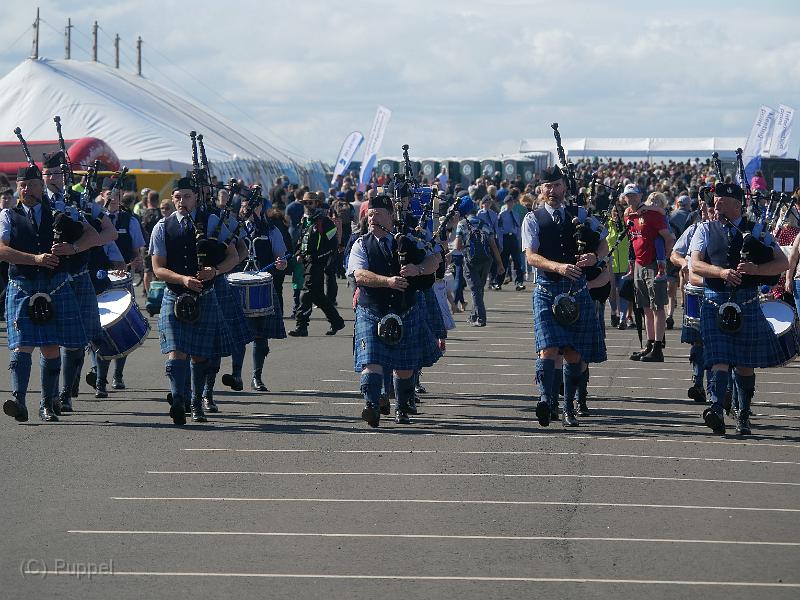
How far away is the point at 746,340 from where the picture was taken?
32.1 ft

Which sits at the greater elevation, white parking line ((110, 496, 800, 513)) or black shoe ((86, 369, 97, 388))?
black shoe ((86, 369, 97, 388))

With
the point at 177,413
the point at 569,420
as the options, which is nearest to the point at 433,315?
the point at 569,420

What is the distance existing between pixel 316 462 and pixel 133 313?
3225 millimetres

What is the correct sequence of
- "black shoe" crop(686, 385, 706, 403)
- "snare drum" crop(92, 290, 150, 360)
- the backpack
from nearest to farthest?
1. "snare drum" crop(92, 290, 150, 360)
2. "black shoe" crop(686, 385, 706, 403)
3. the backpack

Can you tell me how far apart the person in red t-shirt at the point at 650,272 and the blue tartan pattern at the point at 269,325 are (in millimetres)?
4083

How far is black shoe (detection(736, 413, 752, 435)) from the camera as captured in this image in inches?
388

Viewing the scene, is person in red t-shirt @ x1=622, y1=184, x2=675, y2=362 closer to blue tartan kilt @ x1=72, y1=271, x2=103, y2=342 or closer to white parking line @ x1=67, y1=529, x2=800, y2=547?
blue tartan kilt @ x1=72, y1=271, x2=103, y2=342

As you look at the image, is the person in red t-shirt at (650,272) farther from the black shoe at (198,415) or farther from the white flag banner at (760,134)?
the white flag banner at (760,134)

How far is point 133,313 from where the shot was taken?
1145 centimetres

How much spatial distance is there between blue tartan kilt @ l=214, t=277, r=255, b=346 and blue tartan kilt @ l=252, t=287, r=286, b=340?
33.6 inches

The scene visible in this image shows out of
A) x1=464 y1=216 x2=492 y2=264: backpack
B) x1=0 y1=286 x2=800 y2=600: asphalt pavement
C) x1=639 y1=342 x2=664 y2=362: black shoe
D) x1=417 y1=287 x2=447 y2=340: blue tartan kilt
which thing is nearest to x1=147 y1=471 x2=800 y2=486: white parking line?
x1=0 y1=286 x2=800 y2=600: asphalt pavement

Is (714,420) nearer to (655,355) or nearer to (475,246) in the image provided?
(655,355)

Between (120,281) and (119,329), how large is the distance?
88 cm

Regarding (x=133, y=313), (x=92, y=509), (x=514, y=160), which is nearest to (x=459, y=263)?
(x=133, y=313)
